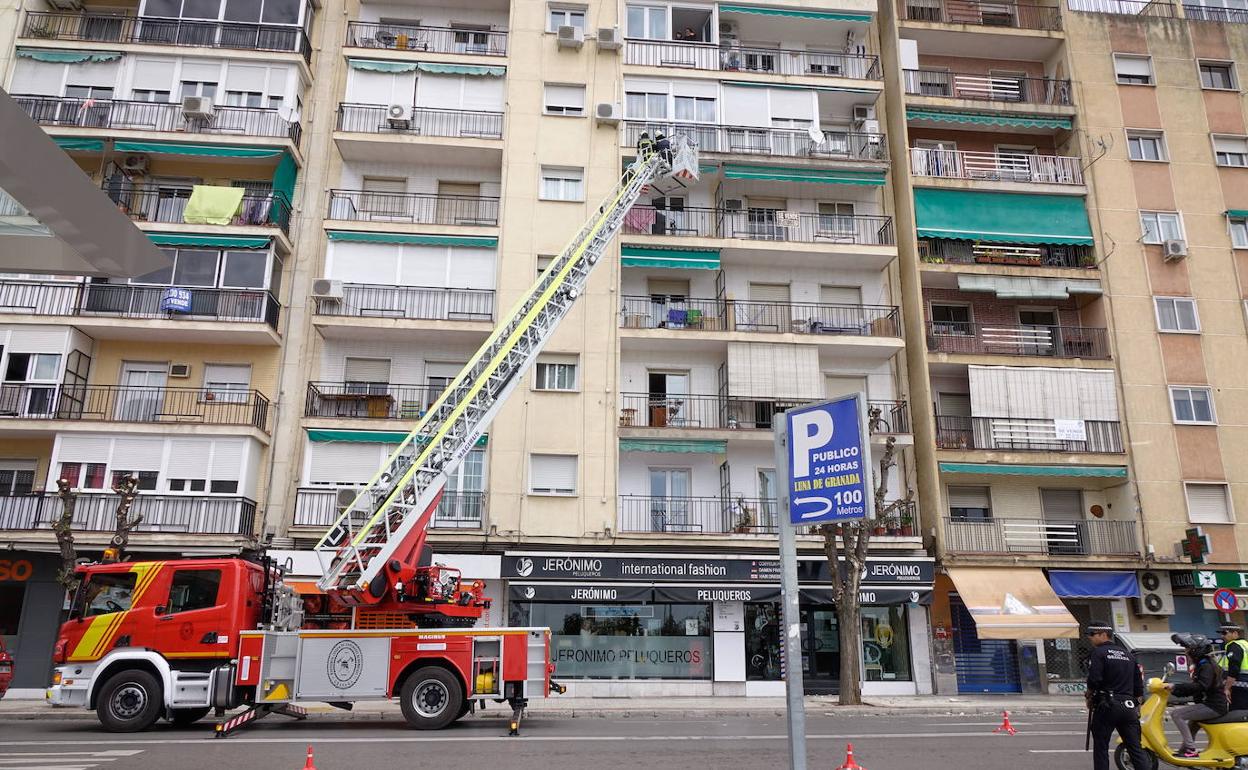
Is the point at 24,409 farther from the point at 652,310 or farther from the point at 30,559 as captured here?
the point at 652,310

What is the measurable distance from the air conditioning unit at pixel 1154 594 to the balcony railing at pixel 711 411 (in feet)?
23.9

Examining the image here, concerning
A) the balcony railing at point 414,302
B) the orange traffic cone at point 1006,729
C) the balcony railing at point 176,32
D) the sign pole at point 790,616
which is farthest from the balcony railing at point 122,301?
the sign pole at point 790,616

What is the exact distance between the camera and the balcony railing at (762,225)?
2558cm

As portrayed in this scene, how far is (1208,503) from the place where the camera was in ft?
80.8

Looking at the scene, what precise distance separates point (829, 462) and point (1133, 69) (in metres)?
28.6

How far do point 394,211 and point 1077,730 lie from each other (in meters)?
20.9

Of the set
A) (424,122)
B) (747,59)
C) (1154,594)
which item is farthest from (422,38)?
(1154,594)

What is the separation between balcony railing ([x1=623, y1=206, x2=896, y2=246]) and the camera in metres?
25.6

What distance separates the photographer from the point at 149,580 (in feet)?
45.6

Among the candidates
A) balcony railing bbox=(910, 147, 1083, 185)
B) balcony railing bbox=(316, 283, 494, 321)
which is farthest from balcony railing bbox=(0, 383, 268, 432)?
balcony railing bbox=(910, 147, 1083, 185)

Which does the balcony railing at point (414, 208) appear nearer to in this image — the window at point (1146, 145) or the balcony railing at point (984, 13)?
the balcony railing at point (984, 13)

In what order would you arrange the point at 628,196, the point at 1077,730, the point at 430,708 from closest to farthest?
the point at 430,708, the point at 1077,730, the point at 628,196

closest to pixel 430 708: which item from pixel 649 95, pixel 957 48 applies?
pixel 649 95

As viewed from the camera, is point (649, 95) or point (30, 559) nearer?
point (30, 559)
